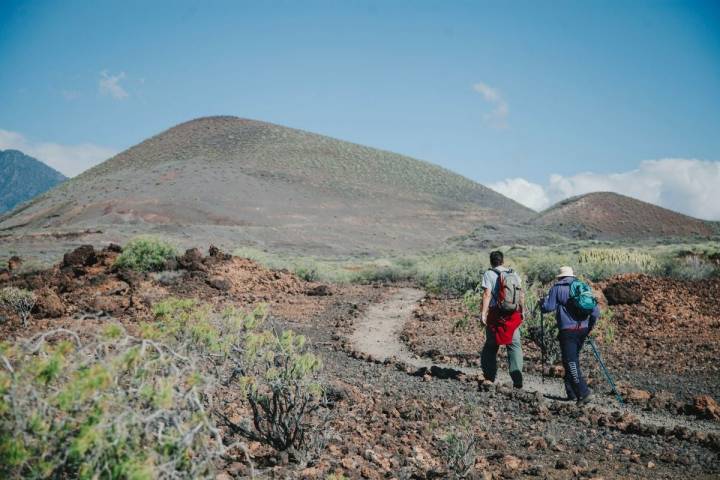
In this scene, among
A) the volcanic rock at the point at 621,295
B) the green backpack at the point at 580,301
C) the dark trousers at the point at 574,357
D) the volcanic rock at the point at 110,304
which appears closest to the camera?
the green backpack at the point at 580,301

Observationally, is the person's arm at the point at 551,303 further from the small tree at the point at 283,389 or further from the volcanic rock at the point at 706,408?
the small tree at the point at 283,389

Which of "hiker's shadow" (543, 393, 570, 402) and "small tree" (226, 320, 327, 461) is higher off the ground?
"small tree" (226, 320, 327, 461)

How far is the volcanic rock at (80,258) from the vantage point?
1565 cm

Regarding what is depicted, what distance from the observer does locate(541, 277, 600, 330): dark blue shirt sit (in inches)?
241

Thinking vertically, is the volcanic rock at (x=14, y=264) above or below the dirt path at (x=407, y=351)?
above

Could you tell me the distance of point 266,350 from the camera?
4.09m

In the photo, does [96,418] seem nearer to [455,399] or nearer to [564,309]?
[455,399]

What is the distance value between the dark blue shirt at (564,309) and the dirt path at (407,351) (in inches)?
37.8

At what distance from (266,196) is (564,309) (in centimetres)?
5577

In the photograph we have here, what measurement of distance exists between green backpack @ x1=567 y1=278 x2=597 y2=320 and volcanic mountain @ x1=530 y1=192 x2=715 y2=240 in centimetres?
5077

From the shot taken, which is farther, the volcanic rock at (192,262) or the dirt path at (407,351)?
the volcanic rock at (192,262)

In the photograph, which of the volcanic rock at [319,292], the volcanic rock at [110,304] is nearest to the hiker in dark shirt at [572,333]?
the volcanic rock at [110,304]

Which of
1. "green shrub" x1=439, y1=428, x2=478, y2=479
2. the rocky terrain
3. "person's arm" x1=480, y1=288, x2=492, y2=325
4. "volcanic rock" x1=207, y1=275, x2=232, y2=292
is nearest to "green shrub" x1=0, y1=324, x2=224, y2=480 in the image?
the rocky terrain

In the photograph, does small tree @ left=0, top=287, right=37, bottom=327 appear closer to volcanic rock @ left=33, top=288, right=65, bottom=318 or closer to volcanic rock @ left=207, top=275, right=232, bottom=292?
volcanic rock @ left=33, top=288, right=65, bottom=318
